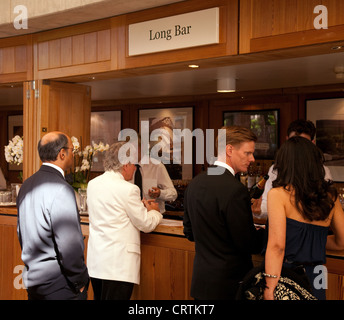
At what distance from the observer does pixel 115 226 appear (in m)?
3.14

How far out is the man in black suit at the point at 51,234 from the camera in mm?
2584

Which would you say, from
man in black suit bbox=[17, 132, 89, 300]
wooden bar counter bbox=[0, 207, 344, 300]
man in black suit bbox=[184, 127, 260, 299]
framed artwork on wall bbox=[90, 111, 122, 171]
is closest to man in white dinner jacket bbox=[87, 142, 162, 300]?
wooden bar counter bbox=[0, 207, 344, 300]

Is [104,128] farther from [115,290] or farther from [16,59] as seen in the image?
[115,290]

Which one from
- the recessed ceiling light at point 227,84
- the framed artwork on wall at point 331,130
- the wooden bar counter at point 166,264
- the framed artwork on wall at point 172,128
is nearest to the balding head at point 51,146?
the wooden bar counter at point 166,264

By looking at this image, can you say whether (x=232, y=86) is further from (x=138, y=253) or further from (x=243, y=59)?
(x=138, y=253)

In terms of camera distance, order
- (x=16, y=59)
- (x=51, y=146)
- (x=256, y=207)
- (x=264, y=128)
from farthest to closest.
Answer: (x=264, y=128)
(x=16, y=59)
(x=256, y=207)
(x=51, y=146)

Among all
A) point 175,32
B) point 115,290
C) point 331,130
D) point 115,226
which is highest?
point 175,32

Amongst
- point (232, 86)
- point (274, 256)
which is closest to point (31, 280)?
point (274, 256)

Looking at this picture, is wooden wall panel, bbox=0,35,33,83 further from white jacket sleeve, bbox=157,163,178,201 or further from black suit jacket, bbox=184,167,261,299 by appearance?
black suit jacket, bbox=184,167,261,299

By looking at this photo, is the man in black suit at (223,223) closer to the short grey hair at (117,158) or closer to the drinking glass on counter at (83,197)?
the short grey hair at (117,158)

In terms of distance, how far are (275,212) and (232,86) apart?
122 inches

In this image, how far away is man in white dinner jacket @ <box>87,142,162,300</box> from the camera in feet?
10.1

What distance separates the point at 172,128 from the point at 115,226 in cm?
440

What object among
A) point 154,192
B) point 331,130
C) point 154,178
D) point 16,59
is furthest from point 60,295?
point 331,130
